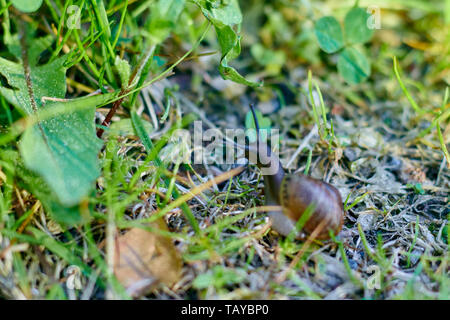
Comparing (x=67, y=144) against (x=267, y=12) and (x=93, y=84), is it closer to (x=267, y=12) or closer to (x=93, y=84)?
(x=93, y=84)

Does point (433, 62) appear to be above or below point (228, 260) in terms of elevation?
above

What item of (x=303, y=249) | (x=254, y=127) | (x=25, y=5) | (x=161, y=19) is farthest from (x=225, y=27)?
(x=303, y=249)

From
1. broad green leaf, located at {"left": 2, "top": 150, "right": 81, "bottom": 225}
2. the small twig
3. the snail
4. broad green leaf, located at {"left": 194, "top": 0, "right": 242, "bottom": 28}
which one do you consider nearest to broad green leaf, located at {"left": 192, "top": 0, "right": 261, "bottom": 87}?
broad green leaf, located at {"left": 194, "top": 0, "right": 242, "bottom": 28}

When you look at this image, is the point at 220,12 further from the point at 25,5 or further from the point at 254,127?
the point at 25,5

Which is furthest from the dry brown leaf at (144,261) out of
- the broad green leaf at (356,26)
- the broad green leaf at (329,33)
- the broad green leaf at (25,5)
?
the broad green leaf at (356,26)
